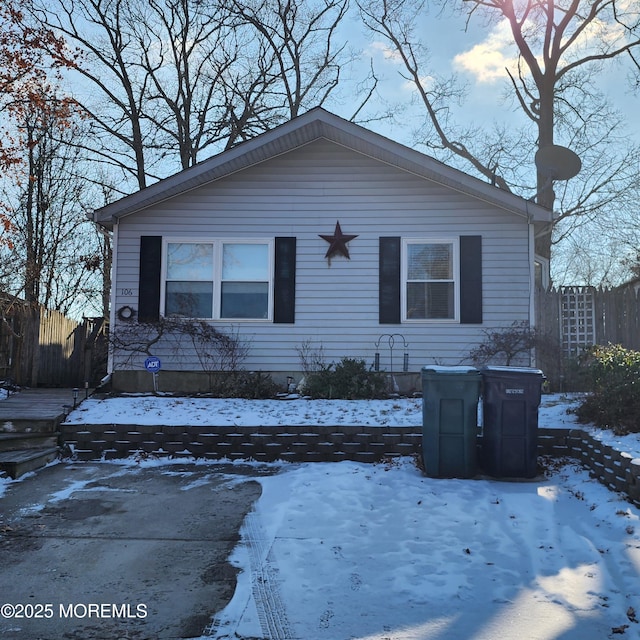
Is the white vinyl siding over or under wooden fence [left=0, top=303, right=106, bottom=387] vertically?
over

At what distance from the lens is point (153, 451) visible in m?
7.14

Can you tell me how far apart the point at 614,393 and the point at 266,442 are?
3.96 m

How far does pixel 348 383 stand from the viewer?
29.7 feet

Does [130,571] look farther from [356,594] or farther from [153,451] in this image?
[153,451]

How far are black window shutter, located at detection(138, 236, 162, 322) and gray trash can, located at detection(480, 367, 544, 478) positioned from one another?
6144mm

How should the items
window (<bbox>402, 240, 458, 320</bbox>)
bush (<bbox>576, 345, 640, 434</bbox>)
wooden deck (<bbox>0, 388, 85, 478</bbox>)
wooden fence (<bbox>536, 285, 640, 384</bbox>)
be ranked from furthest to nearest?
wooden fence (<bbox>536, 285, 640, 384</bbox>)
window (<bbox>402, 240, 458, 320</bbox>)
wooden deck (<bbox>0, 388, 85, 478</bbox>)
bush (<bbox>576, 345, 640, 434</bbox>)

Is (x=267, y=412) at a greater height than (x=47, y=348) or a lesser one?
lesser

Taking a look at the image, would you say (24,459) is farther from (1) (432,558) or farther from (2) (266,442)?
(1) (432,558)

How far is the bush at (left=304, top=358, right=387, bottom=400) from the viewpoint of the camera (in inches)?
353

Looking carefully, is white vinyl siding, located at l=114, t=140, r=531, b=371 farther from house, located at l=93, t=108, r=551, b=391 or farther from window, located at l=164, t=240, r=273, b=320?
window, located at l=164, t=240, r=273, b=320

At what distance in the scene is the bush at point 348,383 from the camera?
8977 millimetres

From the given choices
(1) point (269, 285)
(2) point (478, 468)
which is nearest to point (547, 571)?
(2) point (478, 468)

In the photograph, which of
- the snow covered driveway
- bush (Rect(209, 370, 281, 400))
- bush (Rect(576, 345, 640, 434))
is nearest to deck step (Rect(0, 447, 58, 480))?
the snow covered driveway

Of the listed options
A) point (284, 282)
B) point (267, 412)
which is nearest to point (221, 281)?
point (284, 282)
